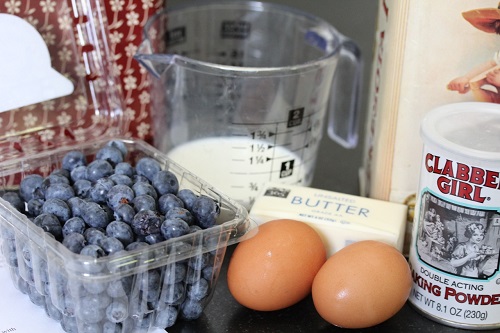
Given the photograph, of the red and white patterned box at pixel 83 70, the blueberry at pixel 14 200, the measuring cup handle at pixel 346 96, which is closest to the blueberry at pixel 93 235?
the blueberry at pixel 14 200

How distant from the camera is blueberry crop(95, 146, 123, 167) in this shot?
0.80m

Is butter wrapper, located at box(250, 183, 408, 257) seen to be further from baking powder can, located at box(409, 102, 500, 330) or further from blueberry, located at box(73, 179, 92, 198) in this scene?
blueberry, located at box(73, 179, 92, 198)

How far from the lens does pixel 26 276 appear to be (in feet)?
2.36

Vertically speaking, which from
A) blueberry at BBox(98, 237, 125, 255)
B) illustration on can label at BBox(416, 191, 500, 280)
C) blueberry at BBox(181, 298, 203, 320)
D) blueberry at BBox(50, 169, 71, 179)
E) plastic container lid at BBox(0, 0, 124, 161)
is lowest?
blueberry at BBox(181, 298, 203, 320)

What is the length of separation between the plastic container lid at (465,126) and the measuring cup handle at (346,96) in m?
0.24

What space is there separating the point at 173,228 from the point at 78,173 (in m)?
0.15

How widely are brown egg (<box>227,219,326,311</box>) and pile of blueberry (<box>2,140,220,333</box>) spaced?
0.11 feet

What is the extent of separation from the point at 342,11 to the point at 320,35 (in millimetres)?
437

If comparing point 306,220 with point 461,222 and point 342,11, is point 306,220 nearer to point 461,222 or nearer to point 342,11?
point 461,222

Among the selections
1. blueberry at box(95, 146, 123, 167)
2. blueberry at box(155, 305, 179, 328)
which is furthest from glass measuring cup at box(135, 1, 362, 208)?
blueberry at box(155, 305, 179, 328)

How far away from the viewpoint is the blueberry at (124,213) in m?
0.69

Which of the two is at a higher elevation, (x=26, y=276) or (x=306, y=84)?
(x=306, y=84)

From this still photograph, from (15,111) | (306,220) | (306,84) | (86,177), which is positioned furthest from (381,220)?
(15,111)

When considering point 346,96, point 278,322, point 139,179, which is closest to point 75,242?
point 139,179
